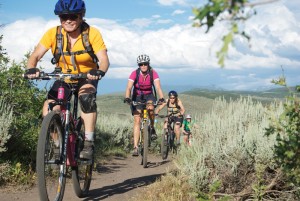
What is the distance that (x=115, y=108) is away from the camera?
48250 millimetres

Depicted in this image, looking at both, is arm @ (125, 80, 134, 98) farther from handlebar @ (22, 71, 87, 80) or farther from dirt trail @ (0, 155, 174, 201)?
handlebar @ (22, 71, 87, 80)

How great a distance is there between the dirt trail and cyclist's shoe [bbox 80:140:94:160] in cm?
85

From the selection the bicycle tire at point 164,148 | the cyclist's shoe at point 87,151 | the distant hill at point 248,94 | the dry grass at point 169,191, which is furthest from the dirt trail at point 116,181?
the distant hill at point 248,94

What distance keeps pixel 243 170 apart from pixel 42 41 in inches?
121

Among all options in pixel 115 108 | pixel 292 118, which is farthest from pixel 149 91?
pixel 115 108

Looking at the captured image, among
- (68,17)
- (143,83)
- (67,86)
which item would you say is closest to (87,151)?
(67,86)

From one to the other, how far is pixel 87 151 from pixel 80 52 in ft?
4.33

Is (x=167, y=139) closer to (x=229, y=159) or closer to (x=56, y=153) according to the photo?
(x=229, y=159)

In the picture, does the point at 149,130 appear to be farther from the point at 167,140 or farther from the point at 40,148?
the point at 40,148

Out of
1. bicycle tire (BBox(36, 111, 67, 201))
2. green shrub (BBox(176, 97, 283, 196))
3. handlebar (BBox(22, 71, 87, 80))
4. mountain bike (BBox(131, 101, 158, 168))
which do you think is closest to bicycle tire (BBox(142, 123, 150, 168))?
mountain bike (BBox(131, 101, 158, 168))

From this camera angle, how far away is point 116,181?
777 centimetres

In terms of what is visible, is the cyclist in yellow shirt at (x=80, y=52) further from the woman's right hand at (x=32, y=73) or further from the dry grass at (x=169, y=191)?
the dry grass at (x=169, y=191)

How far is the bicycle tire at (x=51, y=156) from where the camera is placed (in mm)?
4387

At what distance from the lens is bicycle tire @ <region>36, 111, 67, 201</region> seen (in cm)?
439
